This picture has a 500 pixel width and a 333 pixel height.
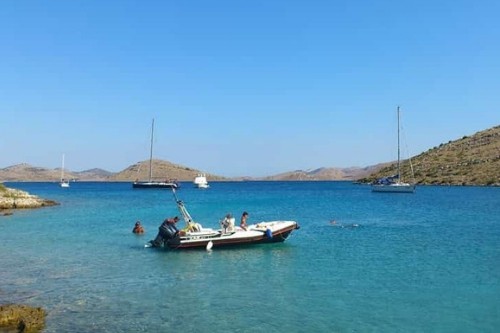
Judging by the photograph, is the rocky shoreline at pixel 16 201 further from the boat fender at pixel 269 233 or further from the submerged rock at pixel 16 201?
the boat fender at pixel 269 233

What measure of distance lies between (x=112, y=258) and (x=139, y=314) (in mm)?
13242

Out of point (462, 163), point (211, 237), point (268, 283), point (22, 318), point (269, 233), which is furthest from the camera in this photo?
point (462, 163)

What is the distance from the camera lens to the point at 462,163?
161 m

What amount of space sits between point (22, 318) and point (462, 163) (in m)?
161

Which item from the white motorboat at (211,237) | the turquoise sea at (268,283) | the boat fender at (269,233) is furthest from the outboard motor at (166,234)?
the boat fender at (269,233)

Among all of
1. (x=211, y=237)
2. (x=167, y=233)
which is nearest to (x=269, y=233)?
(x=211, y=237)

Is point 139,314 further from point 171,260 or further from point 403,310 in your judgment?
point 171,260

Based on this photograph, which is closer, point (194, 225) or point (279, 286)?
point (279, 286)

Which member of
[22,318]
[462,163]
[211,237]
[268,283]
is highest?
[462,163]

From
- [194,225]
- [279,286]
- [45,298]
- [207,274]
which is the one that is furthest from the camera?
[194,225]

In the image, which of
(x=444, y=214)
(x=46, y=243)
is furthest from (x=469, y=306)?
(x=444, y=214)

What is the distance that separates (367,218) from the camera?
2248 inches

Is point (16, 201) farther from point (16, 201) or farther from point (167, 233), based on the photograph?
point (167, 233)

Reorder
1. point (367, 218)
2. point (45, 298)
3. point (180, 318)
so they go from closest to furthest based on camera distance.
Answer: point (180, 318) → point (45, 298) → point (367, 218)
